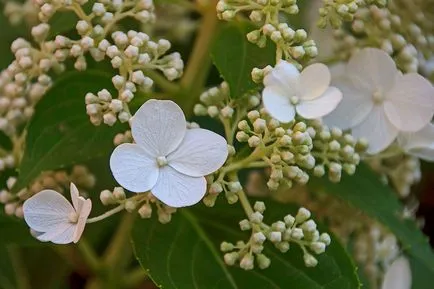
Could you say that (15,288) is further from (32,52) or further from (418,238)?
(418,238)

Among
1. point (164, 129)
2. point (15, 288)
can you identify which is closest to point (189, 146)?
point (164, 129)

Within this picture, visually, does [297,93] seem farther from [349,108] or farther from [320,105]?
[349,108]

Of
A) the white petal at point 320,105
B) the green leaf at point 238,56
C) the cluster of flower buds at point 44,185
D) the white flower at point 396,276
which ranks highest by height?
the white petal at point 320,105

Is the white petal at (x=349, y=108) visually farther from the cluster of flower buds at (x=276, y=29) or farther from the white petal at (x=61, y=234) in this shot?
the white petal at (x=61, y=234)

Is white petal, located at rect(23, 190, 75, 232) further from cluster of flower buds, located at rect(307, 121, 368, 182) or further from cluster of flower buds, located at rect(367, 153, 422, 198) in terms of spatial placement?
cluster of flower buds, located at rect(367, 153, 422, 198)

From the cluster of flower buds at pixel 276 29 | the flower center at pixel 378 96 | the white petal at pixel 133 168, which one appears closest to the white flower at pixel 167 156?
the white petal at pixel 133 168

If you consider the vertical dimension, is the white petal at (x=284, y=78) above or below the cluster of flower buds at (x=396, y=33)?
above
